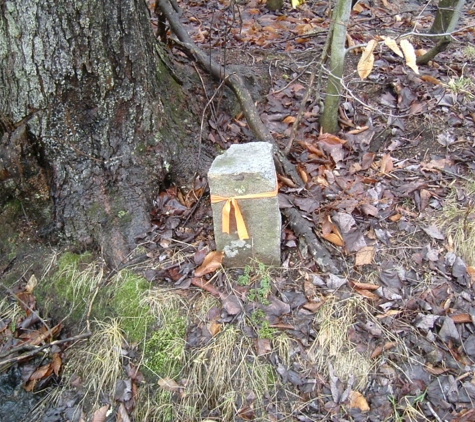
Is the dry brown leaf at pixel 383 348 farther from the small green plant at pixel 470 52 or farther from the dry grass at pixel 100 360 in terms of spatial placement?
the small green plant at pixel 470 52

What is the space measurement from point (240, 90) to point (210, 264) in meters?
1.35

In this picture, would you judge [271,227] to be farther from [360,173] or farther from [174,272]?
[360,173]

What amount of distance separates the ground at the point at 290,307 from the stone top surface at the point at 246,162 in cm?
45

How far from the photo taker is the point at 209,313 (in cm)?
230

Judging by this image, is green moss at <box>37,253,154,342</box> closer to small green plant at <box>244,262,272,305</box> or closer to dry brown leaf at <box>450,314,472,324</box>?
small green plant at <box>244,262,272,305</box>

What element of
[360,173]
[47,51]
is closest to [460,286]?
[360,173]

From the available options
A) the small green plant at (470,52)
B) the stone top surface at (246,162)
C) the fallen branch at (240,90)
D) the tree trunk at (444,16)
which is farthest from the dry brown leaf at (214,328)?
the small green plant at (470,52)

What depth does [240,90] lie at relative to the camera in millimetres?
3059

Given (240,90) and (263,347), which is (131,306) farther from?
(240,90)

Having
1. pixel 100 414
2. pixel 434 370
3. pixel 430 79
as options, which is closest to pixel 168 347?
pixel 100 414

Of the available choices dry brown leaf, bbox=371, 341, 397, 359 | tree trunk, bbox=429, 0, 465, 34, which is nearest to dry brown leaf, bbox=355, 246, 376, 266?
dry brown leaf, bbox=371, 341, 397, 359

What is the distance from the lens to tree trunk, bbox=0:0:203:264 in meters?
2.22

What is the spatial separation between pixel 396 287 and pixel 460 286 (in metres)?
0.36

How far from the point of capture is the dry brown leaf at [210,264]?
7.88 feet
